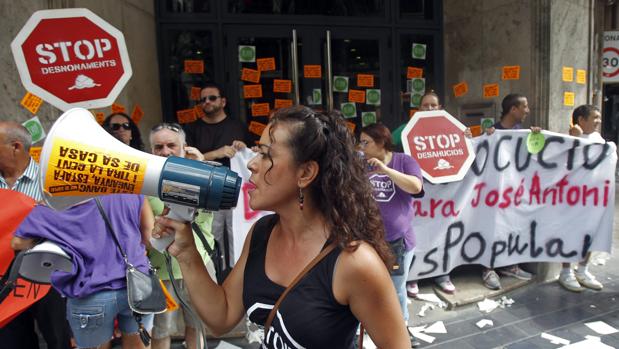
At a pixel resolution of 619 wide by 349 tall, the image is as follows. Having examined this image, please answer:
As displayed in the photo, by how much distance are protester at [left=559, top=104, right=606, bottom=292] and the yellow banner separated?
14.7 ft

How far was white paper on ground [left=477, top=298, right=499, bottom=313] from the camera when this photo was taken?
392 centimetres

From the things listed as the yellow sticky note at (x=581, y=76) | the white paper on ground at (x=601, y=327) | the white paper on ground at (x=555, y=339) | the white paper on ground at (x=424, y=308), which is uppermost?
the yellow sticky note at (x=581, y=76)

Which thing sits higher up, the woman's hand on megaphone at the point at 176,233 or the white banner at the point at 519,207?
the woman's hand on megaphone at the point at 176,233

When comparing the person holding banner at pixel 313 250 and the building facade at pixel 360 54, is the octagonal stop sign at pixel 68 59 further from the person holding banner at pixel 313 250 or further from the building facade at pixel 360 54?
the building facade at pixel 360 54

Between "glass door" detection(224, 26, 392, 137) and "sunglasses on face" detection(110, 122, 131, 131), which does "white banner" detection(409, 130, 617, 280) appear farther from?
"sunglasses on face" detection(110, 122, 131, 131)

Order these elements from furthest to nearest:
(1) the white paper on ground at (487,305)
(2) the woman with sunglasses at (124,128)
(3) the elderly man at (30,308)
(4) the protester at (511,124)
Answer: (4) the protester at (511,124) < (1) the white paper on ground at (487,305) < (2) the woman with sunglasses at (124,128) < (3) the elderly man at (30,308)

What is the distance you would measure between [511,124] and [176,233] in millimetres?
4129

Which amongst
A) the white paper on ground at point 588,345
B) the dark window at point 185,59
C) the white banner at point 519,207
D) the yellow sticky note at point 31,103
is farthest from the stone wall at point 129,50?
the white paper on ground at point 588,345

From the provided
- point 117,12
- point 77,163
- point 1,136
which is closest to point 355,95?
point 117,12

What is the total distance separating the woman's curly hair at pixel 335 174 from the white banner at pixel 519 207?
2831 millimetres

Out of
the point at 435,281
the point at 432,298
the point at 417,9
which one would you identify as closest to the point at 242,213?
the point at 432,298

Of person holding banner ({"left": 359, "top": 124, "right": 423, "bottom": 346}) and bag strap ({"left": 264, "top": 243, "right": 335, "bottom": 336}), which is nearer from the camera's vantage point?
bag strap ({"left": 264, "top": 243, "right": 335, "bottom": 336})

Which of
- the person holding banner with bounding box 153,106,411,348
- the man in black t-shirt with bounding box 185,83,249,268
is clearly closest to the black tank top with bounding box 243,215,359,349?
the person holding banner with bounding box 153,106,411,348

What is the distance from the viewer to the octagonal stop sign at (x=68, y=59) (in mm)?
2248
